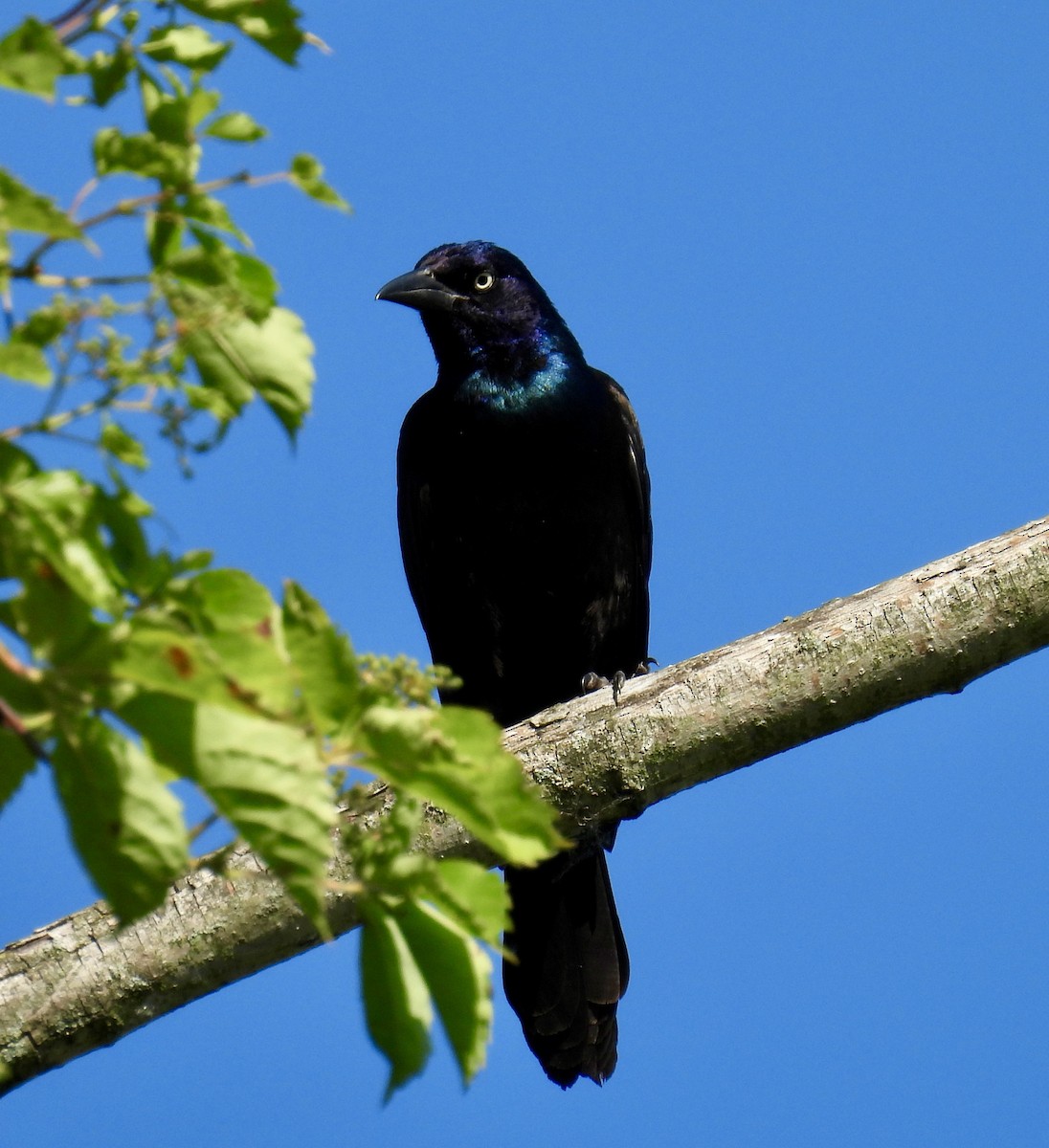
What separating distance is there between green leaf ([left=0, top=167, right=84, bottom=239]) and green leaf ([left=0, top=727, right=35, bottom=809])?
20.3 inches

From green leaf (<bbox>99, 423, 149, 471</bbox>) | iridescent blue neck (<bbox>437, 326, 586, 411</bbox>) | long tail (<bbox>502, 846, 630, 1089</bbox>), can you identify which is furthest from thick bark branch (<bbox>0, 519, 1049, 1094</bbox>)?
iridescent blue neck (<bbox>437, 326, 586, 411</bbox>)

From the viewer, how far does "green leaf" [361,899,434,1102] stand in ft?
5.06

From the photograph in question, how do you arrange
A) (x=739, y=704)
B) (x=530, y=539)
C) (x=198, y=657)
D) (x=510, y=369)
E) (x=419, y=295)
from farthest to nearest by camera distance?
(x=419, y=295), (x=510, y=369), (x=530, y=539), (x=739, y=704), (x=198, y=657)

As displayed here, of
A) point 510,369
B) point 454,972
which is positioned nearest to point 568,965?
point 510,369

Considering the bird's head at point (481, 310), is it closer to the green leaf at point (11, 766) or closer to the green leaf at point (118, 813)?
the green leaf at point (11, 766)

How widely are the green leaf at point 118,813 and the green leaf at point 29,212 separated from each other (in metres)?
0.47

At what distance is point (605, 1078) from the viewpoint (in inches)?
217

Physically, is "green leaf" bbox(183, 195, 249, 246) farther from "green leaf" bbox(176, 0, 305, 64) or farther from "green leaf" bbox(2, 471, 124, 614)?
"green leaf" bbox(2, 471, 124, 614)

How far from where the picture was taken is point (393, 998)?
1.55 meters

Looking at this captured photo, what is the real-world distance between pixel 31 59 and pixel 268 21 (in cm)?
35

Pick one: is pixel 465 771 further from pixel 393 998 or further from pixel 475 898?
pixel 393 998

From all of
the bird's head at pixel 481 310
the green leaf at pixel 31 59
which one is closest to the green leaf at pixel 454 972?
the green leaf at pixel 31 59

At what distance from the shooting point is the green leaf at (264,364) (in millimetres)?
1647

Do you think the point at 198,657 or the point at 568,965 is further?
the point at 568,965
